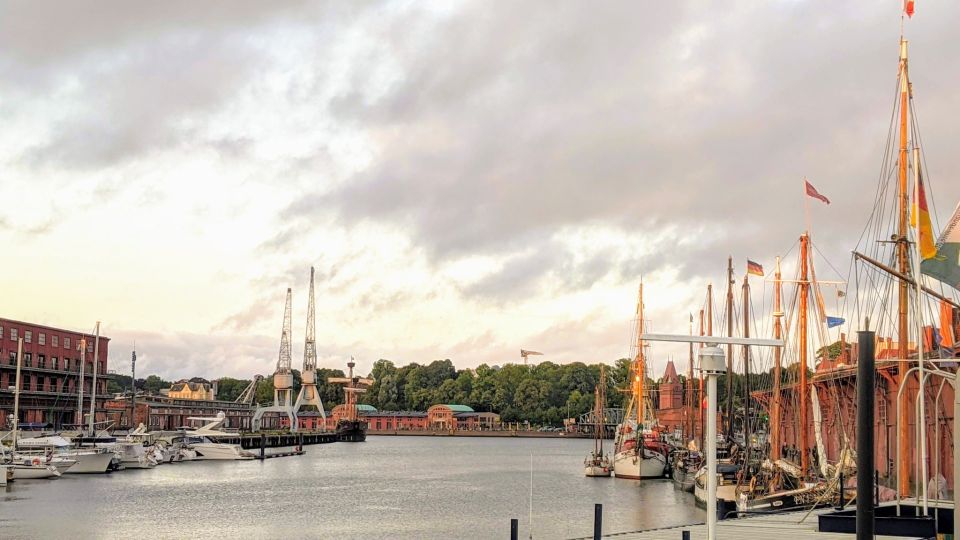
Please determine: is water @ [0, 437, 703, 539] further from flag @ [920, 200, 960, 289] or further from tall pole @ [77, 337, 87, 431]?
flag @ [920, 200, 960, 289]

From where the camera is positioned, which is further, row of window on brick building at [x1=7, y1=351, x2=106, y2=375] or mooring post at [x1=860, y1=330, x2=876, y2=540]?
row of window on brick building at [x1=7, y1=351, x2=106, y2=375]

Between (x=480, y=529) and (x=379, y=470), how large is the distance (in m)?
60.4

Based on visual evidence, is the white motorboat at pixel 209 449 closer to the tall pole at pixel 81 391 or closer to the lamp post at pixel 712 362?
the tall pole at pixel 81 391

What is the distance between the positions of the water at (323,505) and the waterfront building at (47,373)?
86.9 ft

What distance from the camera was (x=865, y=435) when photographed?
14312 mm

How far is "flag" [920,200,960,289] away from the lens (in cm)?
2242

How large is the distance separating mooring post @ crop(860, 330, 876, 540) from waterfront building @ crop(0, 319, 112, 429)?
116 m

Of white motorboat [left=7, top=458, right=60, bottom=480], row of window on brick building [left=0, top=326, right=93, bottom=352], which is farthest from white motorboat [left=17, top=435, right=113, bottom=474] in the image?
row of window on brick building [left=0, top=326, right=93, bottom=352]

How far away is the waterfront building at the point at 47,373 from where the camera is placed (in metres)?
120

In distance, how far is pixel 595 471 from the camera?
320ft

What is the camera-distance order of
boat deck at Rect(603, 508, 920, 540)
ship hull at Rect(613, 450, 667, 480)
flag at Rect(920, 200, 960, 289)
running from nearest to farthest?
flag at Rect(920, 200, 960, 289) → boat deck at Rect(603, 508, 920, 540) → ship hull at Rect(613, 450, 667, 480)

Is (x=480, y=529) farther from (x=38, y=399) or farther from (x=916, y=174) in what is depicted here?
(x=38, y=399)

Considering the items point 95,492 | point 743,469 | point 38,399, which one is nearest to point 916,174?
point 743,469

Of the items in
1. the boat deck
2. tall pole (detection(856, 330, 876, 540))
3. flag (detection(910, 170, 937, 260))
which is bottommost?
the boat deck
